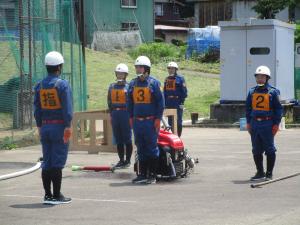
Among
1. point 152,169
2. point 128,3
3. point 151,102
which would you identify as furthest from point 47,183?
point 128,3

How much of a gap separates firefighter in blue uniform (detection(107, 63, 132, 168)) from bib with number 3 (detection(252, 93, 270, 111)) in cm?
288

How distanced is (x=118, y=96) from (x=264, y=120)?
3275 mm

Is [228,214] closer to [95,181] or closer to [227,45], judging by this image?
[95,181]

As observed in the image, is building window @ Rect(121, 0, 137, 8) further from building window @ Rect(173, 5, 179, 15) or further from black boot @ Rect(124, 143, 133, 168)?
black boot @ Rect(124, 143, 133, 168)

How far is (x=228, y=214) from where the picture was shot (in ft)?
30.0

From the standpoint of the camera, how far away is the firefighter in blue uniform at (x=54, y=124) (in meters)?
10.1

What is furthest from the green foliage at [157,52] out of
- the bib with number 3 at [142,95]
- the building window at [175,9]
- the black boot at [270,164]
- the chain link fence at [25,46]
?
the black boot at [270,164]

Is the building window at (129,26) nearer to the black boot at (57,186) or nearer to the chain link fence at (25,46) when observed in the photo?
the chain link fence at (25,46)

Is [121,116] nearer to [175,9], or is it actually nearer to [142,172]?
[142,172]

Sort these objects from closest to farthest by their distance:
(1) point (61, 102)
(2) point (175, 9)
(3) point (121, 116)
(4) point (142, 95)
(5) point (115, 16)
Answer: (1) point (61, 102) → (4) point (142, 95) → (3) point (121, 116) → (5) point (115, 16) → (2) point (175, 9)

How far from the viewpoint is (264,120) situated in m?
12.0

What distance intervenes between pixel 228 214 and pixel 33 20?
1126cm

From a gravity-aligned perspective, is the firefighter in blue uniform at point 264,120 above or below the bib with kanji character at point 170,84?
below

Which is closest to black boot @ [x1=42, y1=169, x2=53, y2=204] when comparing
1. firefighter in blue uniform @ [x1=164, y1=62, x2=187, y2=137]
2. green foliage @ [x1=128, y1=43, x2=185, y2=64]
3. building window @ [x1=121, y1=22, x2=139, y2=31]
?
firefighter in blue uniform @ [x1=164, y1=62, x2=187, y2=137]
